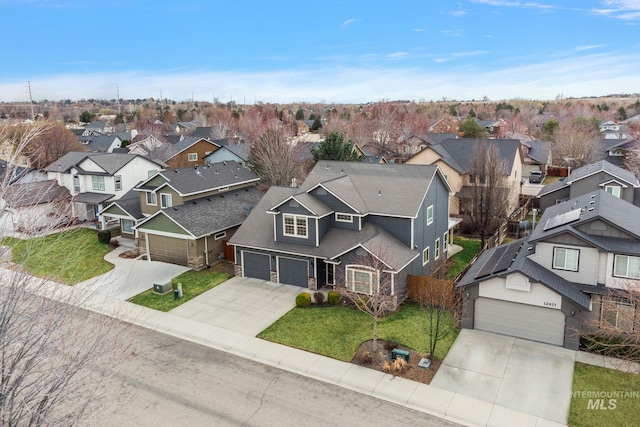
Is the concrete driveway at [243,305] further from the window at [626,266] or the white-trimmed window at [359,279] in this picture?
the window at [626,266]

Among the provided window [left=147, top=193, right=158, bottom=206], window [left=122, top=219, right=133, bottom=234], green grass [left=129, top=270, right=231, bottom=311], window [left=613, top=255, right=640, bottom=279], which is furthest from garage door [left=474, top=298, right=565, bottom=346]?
window [left=122, top=219, right=133, bottom=234]

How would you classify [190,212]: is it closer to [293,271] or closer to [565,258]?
[293,271]

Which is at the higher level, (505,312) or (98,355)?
(98,355)

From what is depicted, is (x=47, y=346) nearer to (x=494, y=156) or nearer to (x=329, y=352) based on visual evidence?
(x=329, y=352)

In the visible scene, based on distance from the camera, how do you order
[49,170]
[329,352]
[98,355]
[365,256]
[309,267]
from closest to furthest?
[98,355]
[329,352]
[365,256]
[309,267]
[49,170]

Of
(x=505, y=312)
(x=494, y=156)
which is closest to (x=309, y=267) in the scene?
(x=505, y=312)

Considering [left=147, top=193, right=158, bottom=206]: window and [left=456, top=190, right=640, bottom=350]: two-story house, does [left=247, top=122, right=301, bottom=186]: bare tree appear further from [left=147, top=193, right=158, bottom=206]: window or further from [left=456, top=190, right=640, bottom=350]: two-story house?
[left=456, top=190, right=640, bottom=350]: two-story house
